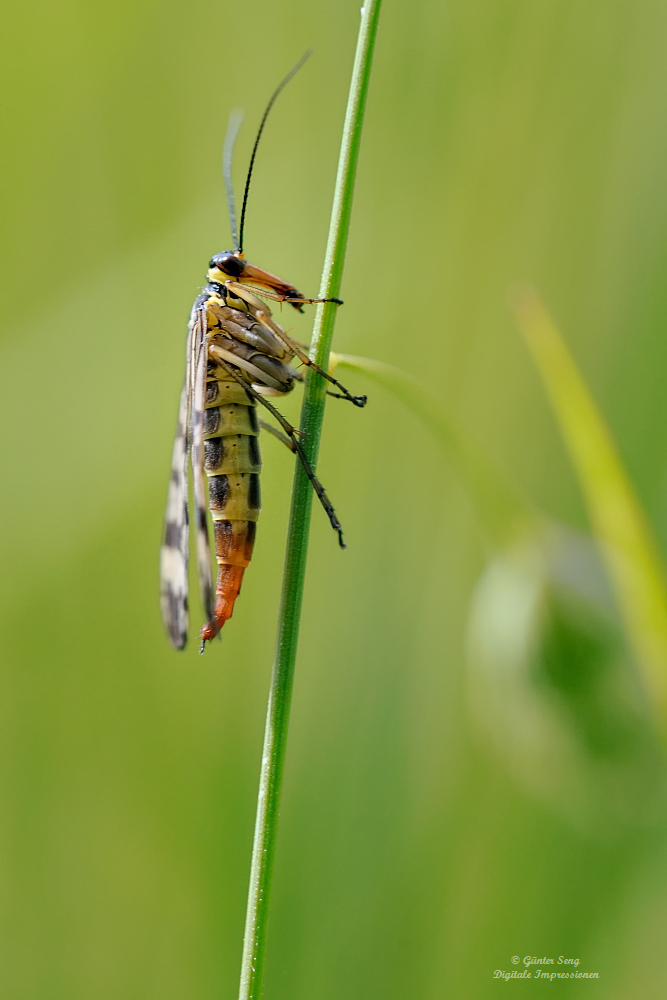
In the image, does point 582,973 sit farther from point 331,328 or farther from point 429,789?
point 331,328

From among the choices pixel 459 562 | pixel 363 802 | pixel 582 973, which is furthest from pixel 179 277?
pixel 582 973

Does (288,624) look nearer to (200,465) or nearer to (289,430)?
(200,465)

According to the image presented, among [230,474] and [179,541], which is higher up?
[230,474]

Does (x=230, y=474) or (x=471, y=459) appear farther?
(x=230, y=474)

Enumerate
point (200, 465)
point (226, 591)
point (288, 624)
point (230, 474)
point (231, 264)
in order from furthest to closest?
point (231, 264)
point (230, 474)
point (226, 591)
point (200, 465)
point (288, 624)

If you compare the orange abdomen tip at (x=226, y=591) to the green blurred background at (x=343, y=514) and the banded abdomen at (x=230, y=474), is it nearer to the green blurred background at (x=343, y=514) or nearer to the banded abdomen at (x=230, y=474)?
the banded abdomen at (x=230, y=474)

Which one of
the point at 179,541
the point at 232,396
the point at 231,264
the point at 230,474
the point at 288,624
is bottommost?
the point at 288,624

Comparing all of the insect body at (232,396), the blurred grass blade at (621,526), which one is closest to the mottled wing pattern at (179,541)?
the insect body at (232,396)

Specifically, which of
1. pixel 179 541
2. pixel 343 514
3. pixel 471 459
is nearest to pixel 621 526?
pixel 471 459
